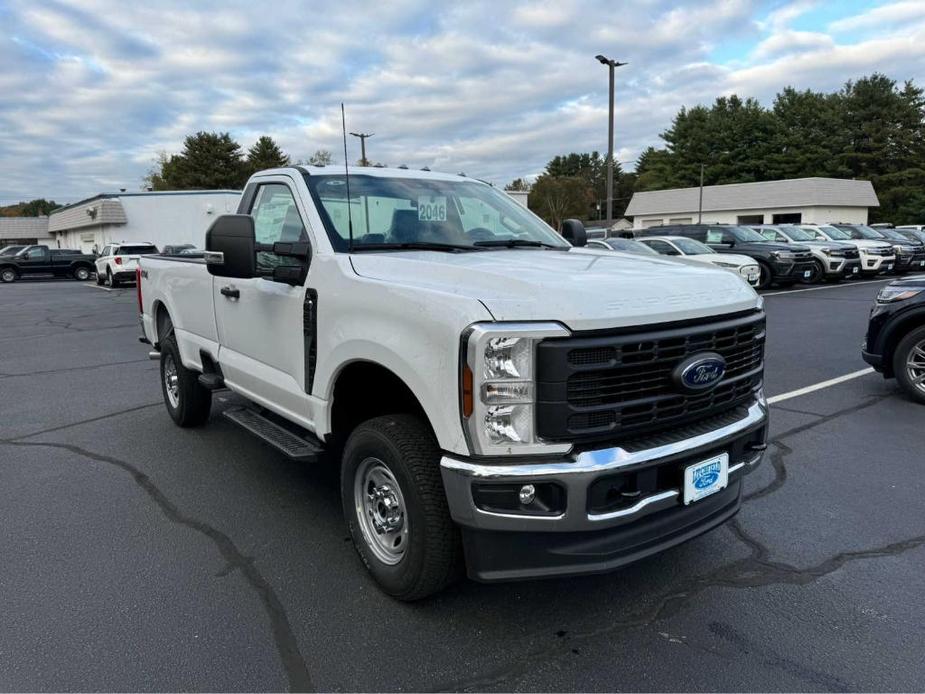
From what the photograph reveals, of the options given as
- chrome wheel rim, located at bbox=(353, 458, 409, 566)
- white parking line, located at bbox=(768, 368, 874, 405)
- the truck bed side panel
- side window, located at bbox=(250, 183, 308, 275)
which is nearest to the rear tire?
the truck bed side panel

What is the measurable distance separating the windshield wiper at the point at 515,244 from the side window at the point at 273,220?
106cm

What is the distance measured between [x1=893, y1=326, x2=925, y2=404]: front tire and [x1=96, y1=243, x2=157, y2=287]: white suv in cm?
2678

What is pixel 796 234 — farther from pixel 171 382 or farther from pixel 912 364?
pixel 171 382

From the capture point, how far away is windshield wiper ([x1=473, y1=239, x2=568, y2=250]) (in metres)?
4.05

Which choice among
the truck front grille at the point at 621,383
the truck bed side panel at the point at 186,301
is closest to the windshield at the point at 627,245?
the truck bed side panel at the point at 186,301

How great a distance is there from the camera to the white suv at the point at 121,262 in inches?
1078

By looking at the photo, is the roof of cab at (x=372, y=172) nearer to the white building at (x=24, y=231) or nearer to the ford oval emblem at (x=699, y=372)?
the ford oval emblem at (x=699, y=372)

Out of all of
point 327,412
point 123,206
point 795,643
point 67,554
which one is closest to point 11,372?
point 67,554

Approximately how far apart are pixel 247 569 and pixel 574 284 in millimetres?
2225

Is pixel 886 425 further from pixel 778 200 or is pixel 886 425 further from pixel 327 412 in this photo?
pixel 778 200

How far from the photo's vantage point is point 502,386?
2.51 m

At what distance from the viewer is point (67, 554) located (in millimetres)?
3666

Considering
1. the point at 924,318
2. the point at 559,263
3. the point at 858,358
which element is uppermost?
the point at 559,263

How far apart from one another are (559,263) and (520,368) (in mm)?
1042
